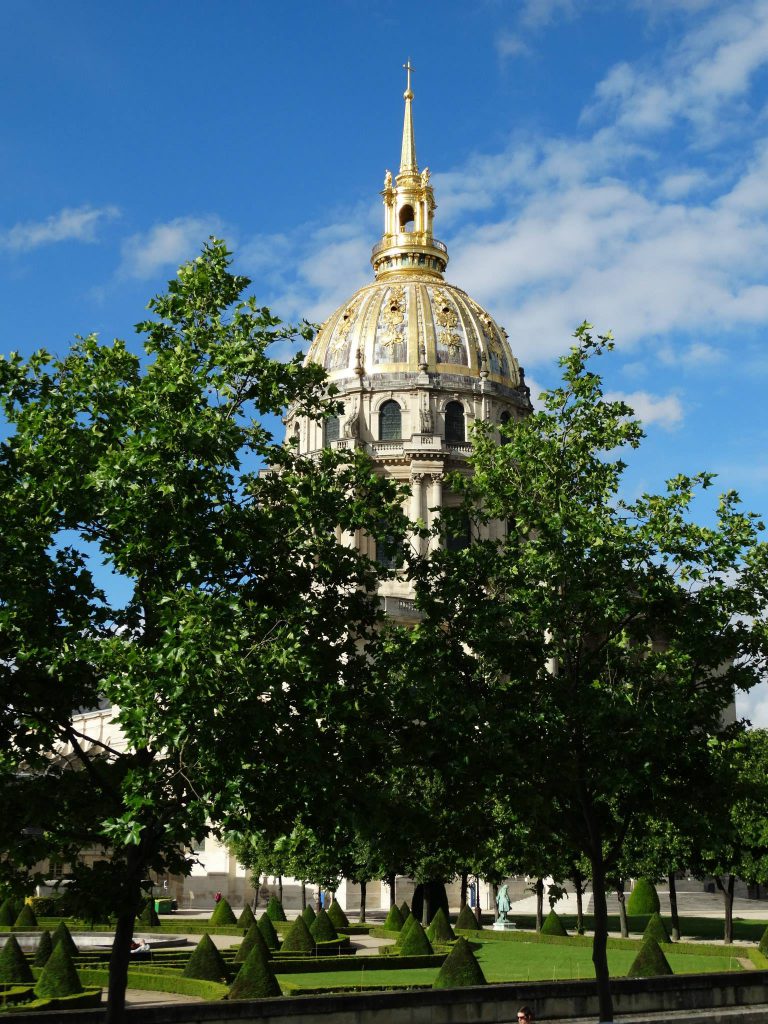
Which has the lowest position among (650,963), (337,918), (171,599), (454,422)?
(337,918)

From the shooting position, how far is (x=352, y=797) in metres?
18.5

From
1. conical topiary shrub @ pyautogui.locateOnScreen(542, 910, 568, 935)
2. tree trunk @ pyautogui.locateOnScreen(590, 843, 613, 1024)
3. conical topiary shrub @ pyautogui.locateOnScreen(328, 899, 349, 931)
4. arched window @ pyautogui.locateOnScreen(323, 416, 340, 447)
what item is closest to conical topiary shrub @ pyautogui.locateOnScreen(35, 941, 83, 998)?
tree trunk @ pyautogui.locateOnScreen(590, 843, 613, 1024)

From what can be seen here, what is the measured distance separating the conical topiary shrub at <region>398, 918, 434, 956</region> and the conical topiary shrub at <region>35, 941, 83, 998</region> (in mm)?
11901

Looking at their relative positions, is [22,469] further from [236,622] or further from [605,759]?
[605,759]

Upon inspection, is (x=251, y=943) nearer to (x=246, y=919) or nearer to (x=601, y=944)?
(x=601, y=944)

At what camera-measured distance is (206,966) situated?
30047 millimetres

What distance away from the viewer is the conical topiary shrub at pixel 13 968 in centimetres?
2952

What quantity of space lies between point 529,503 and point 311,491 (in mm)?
4768

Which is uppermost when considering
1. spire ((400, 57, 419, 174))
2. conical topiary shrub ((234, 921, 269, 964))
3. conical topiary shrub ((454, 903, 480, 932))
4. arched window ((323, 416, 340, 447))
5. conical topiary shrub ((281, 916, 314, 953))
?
spire ((400, 57, 419, 174))

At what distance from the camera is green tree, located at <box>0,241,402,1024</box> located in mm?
16172

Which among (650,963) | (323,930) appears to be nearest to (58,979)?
(650,963)

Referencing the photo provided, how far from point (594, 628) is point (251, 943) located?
13.9 metres

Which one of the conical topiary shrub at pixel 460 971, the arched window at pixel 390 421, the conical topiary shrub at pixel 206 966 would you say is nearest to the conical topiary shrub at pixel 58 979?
the conical topiary shrub at pixel 206 966

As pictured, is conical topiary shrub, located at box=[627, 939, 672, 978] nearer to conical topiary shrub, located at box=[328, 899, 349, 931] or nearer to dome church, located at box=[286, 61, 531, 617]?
conical topiary shrub, located at box=[328, 899, 349, 931]
